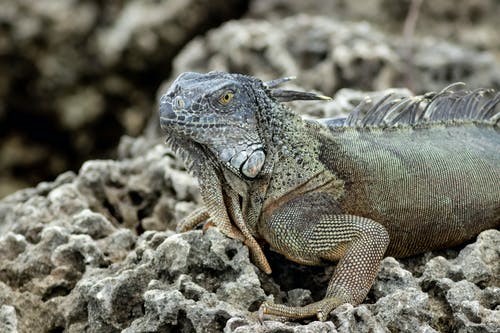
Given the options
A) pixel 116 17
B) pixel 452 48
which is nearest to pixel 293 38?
pixel 452 48

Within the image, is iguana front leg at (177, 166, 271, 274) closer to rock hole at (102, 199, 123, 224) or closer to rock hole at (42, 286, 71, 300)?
rock hole at (42, 286, 71, 300)

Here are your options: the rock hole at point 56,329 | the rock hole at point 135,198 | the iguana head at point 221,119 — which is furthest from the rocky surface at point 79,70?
the rock hole at point 56,329

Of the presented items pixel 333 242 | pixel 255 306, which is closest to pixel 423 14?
pixel 333 242

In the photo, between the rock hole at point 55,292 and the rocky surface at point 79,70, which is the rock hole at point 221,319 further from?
the rocky surface at point 79,70

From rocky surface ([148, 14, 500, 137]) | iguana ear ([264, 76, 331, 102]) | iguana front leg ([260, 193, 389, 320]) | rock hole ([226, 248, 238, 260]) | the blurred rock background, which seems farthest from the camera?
the blurred rock background

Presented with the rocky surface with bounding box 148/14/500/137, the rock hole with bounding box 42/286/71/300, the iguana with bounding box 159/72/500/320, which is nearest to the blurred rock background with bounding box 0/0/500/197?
the rocky surface with bounding box 148/14/500/137

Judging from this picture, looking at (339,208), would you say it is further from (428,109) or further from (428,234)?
(428,109)
